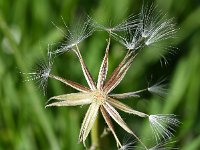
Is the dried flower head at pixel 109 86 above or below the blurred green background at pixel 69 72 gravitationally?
below

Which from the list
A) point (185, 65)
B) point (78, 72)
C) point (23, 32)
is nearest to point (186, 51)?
point (185, 65)

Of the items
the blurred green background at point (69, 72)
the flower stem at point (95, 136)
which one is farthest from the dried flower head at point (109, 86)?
the blurred green background at point (69, 72)

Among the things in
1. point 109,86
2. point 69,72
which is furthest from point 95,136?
point 69,72

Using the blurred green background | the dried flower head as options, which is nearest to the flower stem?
the dried flower head

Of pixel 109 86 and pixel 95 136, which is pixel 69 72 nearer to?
pixel 95 136

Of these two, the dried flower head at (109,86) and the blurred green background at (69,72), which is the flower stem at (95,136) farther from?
the blurred green background at (69,72)

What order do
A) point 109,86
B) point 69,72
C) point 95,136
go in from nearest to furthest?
point 109,86
point 95,136
point 69,72

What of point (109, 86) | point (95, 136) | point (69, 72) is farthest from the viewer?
point (69, 72)

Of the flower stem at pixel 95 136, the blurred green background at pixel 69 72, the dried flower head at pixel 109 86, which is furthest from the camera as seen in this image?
the blurred green background at pixel 69 72
